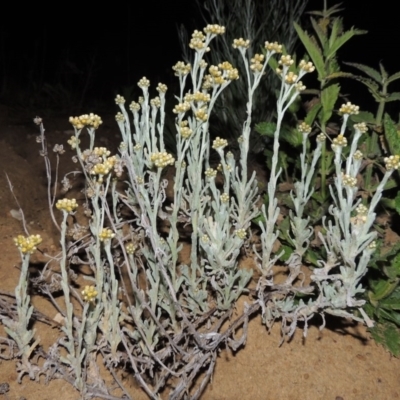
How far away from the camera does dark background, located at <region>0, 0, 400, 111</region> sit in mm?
4547

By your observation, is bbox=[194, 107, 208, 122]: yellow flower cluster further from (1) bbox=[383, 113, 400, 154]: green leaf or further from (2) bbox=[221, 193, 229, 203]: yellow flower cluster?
(1) bbox=[383, 113, 400, 154]: green leaf

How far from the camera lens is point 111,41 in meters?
5.79

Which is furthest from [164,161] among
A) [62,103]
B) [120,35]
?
[120,35]

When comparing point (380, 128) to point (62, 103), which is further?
point (62, 103)

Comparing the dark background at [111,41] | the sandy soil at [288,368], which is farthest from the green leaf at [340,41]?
the dark background at [111,41]

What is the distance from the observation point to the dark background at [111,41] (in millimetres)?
4547

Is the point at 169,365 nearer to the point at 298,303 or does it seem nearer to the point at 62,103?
the point at 298,303

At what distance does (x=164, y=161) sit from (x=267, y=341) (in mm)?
778

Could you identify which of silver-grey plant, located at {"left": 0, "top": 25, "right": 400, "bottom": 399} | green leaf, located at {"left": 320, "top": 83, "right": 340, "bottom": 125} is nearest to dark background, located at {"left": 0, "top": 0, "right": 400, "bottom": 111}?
green leaf, located at {"left": 320, "top": 83, "right": 340, "bottom": 125}

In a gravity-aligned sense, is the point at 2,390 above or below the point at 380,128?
below

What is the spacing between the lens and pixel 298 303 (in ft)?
6.17

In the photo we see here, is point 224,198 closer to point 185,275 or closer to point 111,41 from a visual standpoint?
point 185,275

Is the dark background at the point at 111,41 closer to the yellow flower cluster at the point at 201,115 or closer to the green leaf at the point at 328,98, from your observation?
the green leaf at the point at 328,98

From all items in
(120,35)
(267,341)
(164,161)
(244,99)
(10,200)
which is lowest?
(267,341)
